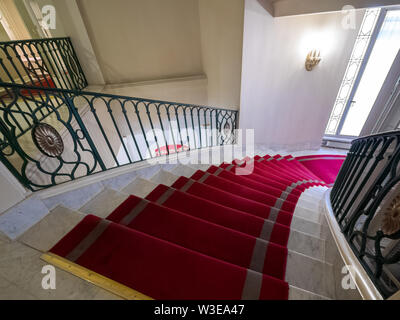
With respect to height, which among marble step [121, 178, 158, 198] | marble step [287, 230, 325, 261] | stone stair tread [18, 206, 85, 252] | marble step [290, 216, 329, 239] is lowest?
marble step [290, 216, 329, 239]

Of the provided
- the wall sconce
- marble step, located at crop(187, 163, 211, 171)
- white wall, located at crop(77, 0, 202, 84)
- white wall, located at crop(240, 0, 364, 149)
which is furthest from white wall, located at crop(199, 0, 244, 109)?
marble step, located at crop(187, 163, 211, 171)

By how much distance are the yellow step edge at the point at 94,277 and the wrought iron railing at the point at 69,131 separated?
683 millimetres

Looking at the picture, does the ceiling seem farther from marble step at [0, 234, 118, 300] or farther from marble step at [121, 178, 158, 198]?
marble step at [0, 234, 118, 300]

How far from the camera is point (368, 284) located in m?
0.96

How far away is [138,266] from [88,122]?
3.52 m

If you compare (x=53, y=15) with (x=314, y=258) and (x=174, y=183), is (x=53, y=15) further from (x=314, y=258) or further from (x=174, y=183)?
(x=314, y=258)

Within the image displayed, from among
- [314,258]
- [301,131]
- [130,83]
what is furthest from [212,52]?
[314,258]

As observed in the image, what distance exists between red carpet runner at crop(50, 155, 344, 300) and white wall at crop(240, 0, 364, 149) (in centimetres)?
279

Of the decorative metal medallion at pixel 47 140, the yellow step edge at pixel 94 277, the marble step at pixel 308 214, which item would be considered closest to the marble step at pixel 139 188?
the decorative metal medallion at pixel 47 140

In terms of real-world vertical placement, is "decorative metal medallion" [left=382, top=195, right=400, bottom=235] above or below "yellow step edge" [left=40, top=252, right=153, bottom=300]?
above

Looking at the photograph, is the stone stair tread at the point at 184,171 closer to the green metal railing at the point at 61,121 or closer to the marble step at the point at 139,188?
the green metal railing at the point at 61,121

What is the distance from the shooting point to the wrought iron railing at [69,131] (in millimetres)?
1463

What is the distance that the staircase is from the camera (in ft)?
3.95

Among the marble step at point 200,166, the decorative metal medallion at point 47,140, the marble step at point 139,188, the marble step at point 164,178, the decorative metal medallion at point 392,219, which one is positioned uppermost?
the decorative metal medallion at point 47,140
